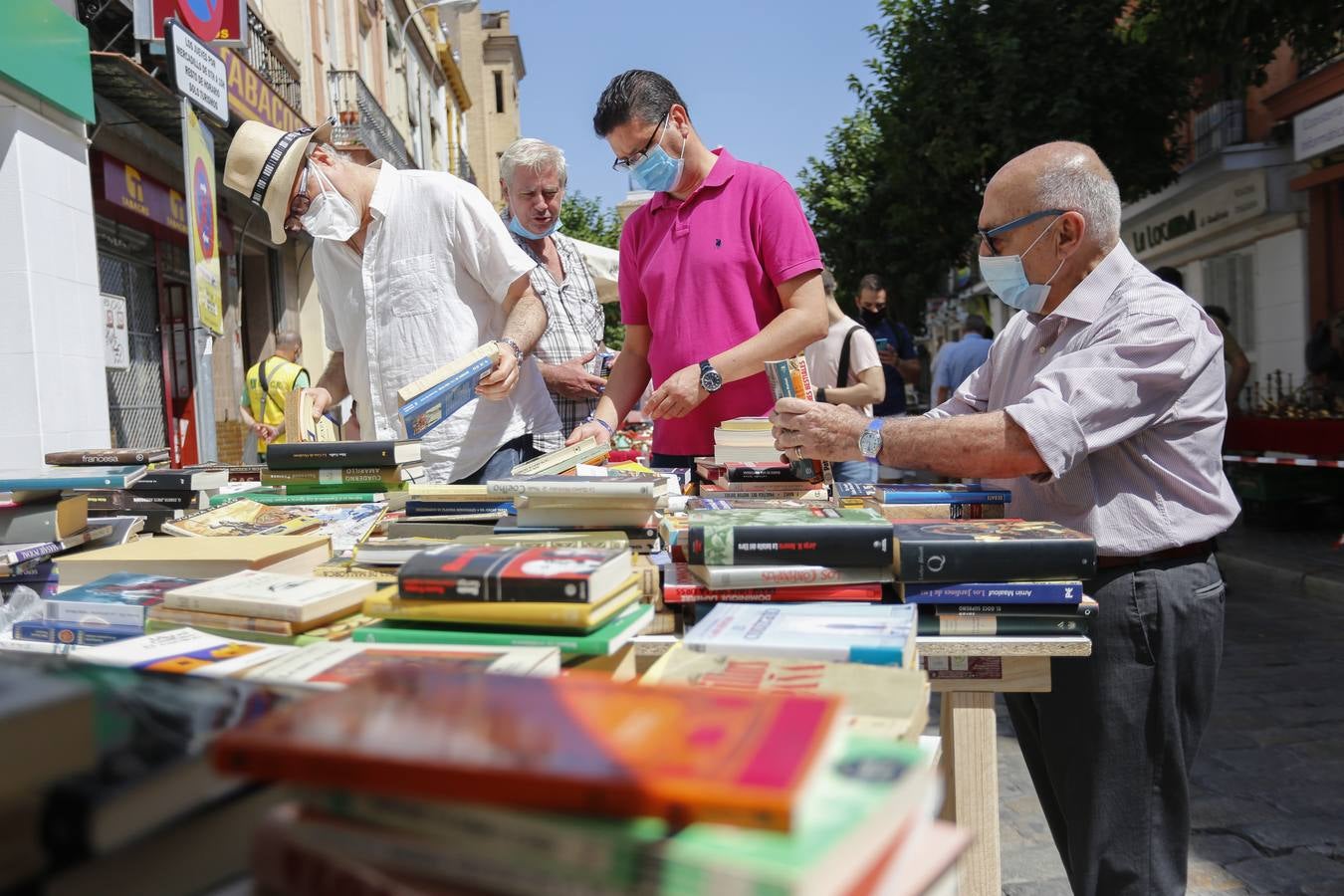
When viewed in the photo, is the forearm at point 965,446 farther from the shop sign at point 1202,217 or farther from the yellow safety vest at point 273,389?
the shop sign at point 1202,217

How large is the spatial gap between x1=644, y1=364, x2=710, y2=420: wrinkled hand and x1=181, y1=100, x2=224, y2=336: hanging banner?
3953mm

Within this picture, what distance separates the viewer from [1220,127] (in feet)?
54.7

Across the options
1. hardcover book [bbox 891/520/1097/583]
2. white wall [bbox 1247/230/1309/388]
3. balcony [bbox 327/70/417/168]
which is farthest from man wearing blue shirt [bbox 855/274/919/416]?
white wall [bbox 1247/230/1309/388]

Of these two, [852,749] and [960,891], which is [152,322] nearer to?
[960,891]

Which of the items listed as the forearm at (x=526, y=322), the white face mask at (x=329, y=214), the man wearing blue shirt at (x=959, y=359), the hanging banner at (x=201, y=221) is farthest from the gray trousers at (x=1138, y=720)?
the man wearing blue shirt at (x=959, y=359)

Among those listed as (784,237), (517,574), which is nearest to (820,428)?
(784,237)

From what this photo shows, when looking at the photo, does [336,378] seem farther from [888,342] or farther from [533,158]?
[888,342]

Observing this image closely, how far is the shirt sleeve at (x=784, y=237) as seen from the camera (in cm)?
316

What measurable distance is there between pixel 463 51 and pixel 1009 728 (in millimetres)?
45817

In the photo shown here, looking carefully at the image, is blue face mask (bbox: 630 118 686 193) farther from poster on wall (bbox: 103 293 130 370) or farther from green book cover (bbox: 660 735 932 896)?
poster on wall (bbox: 103 293 130 370)

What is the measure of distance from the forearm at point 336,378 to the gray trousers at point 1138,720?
2.58 m

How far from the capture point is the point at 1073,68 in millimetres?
13414

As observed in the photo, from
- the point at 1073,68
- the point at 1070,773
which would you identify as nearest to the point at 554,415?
the point at 1070,773

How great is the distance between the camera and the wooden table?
1791 mm
